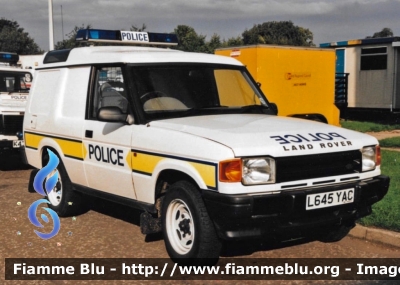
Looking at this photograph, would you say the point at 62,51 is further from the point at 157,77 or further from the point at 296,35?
the point at 296,35

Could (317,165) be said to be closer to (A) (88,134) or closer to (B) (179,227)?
(B) (179,227)

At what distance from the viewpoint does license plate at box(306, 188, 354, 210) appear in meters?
4.70

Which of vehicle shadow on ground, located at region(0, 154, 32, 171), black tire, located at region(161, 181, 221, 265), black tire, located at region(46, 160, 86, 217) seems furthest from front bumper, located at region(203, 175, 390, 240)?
vehicle shadow on ground, located at region(0, 154, 32, 171)

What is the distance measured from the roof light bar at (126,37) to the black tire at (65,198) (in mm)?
1600

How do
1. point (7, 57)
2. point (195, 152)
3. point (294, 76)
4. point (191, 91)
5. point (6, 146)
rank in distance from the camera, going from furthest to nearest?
point (7, 57)
point (294, 76)
point (6, 146)
point (191, 91)
point (195, 152)

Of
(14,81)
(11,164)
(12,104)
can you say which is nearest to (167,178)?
(12,104)

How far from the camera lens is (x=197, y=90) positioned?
5910mm

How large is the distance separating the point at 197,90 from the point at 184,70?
0.27 m

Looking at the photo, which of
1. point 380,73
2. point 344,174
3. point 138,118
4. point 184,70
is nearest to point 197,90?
point 184,70

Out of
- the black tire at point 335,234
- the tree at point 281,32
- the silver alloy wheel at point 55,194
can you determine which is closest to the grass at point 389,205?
the black tire at point 335,234

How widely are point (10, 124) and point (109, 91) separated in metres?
6.06

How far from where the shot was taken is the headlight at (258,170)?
4.47 metres

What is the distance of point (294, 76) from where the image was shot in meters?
12.1

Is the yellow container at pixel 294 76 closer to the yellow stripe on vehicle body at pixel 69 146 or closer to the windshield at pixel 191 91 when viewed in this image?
the windshield at pixel 191 91
